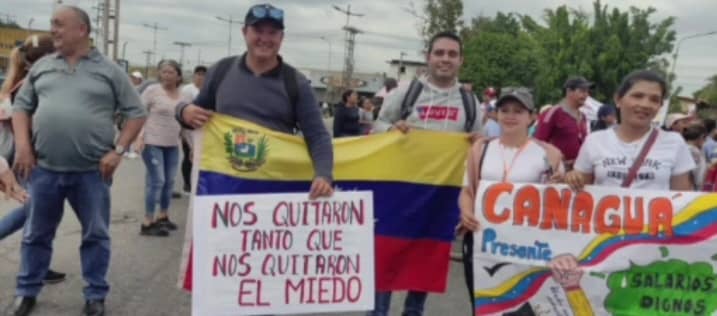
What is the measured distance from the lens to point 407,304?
4.70 meters

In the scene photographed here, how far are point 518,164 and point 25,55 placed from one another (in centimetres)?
354

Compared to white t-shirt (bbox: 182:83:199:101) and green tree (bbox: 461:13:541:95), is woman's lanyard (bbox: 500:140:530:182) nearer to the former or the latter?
white t-shirt (bbox: 182:83:199:101)

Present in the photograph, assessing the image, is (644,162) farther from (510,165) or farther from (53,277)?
(53,277)

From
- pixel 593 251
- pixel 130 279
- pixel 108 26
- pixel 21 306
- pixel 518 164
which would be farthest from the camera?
pixel 108 26

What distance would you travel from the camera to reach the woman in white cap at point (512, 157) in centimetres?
394

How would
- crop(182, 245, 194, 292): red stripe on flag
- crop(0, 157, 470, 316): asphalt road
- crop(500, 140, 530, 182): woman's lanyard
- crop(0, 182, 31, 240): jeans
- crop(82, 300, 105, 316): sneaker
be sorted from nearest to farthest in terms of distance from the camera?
crop(500, 140, 530, 182): woman's lanyard, crop(182, 245, 194, 292): red stripe on flag, crop(82, 300, 105, 316): sneaker, crop(0, 157, 470, 316): asphalt road, crop(0, 182, 31, 240): jeans

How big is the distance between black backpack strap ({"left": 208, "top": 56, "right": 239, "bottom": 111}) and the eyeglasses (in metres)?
0.31

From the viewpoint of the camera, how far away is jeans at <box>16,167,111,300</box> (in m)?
4.79

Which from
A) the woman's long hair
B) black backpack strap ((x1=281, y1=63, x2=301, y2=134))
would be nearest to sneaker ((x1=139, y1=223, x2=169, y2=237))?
the woman's long hair

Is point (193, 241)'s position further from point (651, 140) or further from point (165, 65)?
point (165, 65)

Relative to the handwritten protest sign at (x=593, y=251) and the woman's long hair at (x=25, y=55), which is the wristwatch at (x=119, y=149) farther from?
the handwritten protest sign at (x=593, y=251)

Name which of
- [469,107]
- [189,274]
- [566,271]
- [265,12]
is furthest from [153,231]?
[566,271]

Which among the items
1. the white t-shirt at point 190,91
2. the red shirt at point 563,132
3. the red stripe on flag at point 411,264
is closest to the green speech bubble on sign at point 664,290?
the red stripe on flag at point 411,264

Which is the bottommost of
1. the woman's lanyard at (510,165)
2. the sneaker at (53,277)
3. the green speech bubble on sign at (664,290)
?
the sneaker at (53,277)
